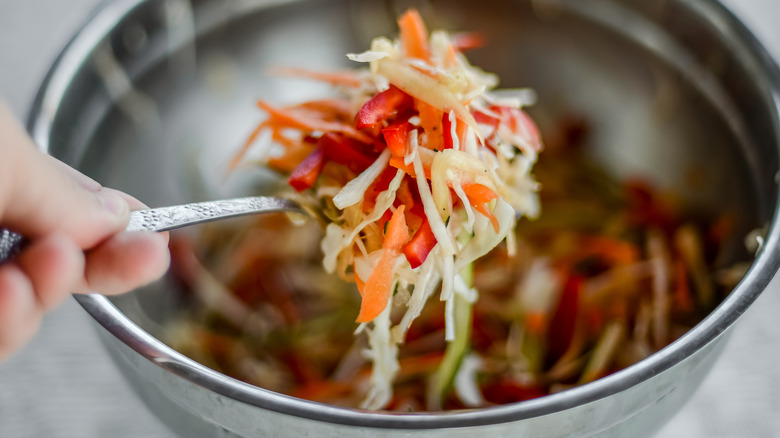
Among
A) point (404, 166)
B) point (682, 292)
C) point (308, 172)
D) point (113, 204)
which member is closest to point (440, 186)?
point (404, 166)

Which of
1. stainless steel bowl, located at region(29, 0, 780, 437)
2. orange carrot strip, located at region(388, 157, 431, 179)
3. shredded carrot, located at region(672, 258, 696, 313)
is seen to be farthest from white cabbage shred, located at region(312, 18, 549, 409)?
shredded carrot, located at region(672, 258, 696, 313)

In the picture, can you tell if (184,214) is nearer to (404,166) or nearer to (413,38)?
(404,166)

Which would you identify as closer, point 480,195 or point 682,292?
point 480,195

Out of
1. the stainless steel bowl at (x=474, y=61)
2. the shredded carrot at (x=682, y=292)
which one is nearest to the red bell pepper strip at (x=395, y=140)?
the stainless steel bowl at (x=474, y=61)

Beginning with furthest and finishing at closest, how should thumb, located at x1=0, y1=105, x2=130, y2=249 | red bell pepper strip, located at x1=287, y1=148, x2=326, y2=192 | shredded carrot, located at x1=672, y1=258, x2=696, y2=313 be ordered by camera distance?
1. shredded carrot, located at x1=672, y1=258, x2=696, y2=313
2. red bell pepper strip, located at x1=287, y1=148, x2=326, y2=192
3. thumb, located at x1=0, y1=105, x2=130, y2=249

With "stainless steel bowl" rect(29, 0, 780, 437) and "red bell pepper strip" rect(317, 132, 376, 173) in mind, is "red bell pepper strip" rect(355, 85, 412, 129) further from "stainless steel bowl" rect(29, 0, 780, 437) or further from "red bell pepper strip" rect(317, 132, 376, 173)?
"stainless steel bowl" rect(29, 0, 780, 437)

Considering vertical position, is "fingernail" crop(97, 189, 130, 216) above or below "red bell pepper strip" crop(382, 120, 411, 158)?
below

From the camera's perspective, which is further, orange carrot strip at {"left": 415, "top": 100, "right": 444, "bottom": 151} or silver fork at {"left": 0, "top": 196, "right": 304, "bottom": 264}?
orange carrot strip at {"left": 415, "top": 100, "right": 444, "bottom": 151}
